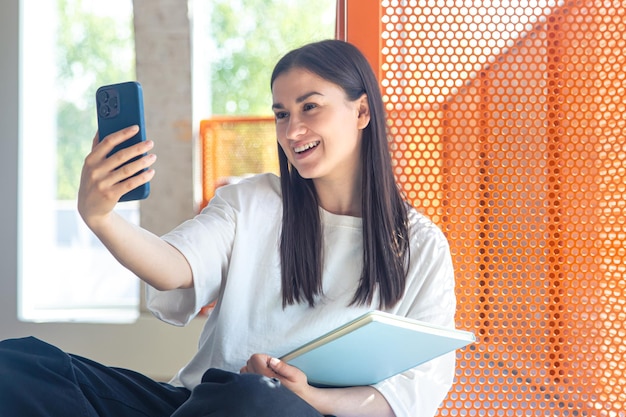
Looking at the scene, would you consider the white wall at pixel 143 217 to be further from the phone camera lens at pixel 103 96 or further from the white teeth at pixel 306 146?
the phone camera lens at pixel 103 96

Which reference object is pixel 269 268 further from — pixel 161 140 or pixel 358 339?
pixel 161 140

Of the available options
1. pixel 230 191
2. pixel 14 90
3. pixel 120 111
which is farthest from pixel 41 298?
pixel 120 111

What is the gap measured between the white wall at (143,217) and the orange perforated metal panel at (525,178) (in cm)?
315

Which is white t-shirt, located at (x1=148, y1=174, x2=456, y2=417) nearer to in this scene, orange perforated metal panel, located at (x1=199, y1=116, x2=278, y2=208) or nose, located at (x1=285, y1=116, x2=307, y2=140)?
nose, located at (x1=285, y1=116, x2=307, y2=140)

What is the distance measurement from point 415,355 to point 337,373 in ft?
0.59

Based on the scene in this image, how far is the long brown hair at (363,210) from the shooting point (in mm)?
1830

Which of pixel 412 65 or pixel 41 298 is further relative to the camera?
pixel 41 298

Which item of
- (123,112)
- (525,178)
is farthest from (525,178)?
(123,112)

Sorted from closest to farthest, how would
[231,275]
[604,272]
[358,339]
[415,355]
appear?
[358,339], [415,355], [231,275], [604,272]

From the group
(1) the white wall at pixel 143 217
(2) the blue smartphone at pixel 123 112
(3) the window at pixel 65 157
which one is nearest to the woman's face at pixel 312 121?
(2) the blue smartphone at pixel 123 112

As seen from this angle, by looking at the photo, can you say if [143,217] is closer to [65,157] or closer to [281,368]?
[281,368]

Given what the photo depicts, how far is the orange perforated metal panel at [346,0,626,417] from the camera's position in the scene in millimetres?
2055

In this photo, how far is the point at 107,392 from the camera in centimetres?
164

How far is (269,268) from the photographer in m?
1.88
